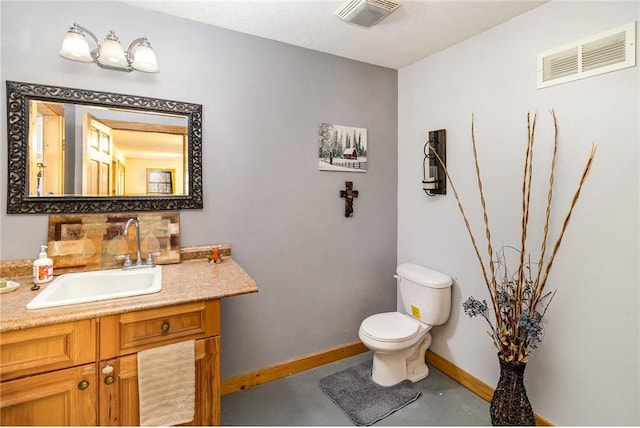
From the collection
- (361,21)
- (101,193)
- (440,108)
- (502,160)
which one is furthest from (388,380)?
(361,21)

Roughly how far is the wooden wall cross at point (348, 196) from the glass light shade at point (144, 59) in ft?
4.88

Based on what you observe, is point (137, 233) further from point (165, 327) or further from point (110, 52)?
point (110, 52)

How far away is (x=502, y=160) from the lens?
6.75 ft

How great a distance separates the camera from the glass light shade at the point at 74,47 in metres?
1.62

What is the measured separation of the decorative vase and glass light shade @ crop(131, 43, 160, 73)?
2.49 meters

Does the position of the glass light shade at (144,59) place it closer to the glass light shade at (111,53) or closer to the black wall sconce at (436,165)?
the glass light shade at (111,53)

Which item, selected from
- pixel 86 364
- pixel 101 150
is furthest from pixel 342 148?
pixel 86 364

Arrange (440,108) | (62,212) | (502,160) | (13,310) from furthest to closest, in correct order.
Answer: (440,108) < (502,160) < (62,212) < (13,310)

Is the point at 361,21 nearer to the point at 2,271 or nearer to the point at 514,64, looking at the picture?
the point at 514,64

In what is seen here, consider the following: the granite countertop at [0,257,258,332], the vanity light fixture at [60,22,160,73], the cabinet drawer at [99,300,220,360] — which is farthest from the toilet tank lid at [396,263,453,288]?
the vanity light fixture at [60,22,160,73]

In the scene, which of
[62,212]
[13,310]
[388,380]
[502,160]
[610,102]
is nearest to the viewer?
[13,310]

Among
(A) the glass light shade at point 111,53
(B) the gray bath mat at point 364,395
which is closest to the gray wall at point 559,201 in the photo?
(B) the gray bath mat at point 364,395

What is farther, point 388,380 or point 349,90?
point 349,90

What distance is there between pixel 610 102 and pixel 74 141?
2715 millimetres
